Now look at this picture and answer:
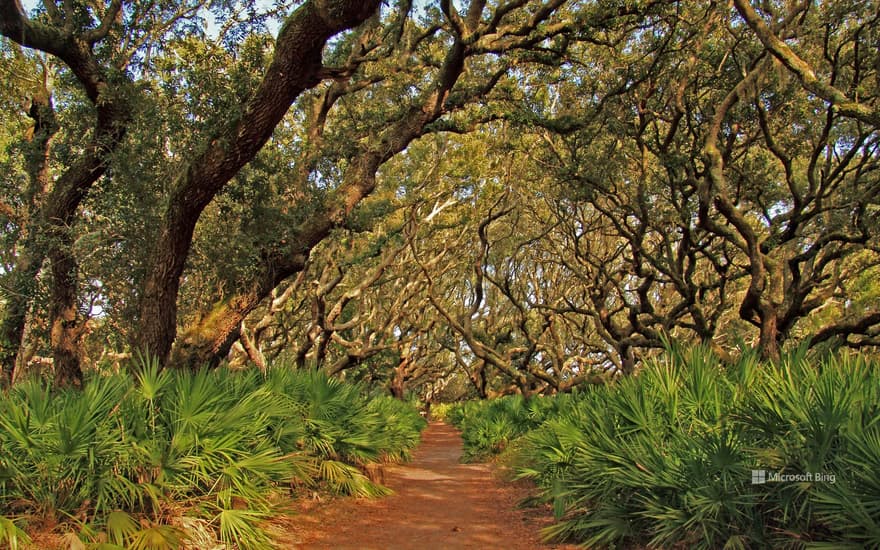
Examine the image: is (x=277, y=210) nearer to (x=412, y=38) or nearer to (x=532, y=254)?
(x=412, y=38)

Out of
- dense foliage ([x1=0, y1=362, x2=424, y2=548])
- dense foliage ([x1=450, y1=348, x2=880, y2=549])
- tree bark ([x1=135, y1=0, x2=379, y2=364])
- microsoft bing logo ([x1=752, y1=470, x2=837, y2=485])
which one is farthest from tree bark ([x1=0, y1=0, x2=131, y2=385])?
microsoft bing logo ([x1=752, y1=470, x2=837, y2=485])

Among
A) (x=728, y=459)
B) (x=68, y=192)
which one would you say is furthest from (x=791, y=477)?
Result: (x=68, y=192)

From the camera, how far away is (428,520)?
7.77 metres

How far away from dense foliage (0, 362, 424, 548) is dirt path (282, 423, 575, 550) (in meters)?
0.70

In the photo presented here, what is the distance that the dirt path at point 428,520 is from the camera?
641 cm

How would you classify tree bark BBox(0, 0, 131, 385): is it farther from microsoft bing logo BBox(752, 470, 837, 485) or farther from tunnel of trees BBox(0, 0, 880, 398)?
microsoft bing logo BBox(752, 470, 837, 485)

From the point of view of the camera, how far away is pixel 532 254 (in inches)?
923

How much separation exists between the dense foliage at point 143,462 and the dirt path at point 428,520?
702 mm

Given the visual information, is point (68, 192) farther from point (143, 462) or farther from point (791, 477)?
point (791, 477)

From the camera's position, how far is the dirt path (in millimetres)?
6406

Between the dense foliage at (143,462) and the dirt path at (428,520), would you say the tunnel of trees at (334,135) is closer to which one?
the dense foliage at (143,462)

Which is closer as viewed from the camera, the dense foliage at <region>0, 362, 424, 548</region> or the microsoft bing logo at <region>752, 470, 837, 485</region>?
the microsoft bing logo at <region>752, 470, 837, 485</region>

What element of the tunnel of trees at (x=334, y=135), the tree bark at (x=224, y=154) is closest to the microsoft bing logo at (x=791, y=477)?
the tunnel of trees at (x=334, y=135)

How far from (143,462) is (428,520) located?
4.05 meters
